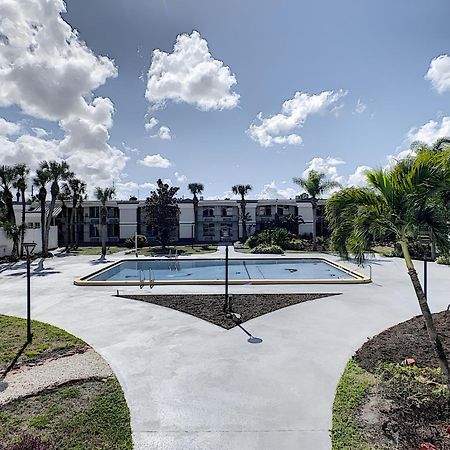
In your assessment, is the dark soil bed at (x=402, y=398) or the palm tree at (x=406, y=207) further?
the palm tree at (x=406, y=207)

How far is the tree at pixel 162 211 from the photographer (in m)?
33.7

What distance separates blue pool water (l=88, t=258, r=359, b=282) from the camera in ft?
65.5

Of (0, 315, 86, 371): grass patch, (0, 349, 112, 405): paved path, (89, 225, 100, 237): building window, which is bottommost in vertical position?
(0, 349, 112, 405): paved path

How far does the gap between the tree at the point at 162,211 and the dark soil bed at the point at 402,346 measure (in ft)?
87.4

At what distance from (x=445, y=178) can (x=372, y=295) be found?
9.44 meters

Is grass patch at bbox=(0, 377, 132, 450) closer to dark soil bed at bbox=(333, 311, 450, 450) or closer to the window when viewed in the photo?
dark soil bed at bbox=(333, 311, 450, 450)

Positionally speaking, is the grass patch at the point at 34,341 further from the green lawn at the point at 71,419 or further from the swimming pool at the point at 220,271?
the swimming pool at the point at 220,271

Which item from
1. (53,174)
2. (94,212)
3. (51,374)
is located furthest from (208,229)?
(51,374)

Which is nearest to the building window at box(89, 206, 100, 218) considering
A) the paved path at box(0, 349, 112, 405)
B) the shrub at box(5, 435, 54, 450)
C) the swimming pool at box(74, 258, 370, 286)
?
the swimming pool at box(74, 258, 370, 286)

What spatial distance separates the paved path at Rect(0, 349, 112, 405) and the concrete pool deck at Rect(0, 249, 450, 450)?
35cm

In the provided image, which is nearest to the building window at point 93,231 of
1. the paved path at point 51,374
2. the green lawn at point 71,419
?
the paved path at point 51,374

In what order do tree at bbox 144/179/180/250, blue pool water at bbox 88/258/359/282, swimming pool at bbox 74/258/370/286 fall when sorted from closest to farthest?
swimming pool at bbox 74/258/370/286 → blue pool water at bbox 88/258/359/282 → tree at bbox 144/179/180/250

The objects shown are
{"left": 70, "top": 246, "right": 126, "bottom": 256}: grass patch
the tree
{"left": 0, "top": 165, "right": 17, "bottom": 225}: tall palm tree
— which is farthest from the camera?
the tree

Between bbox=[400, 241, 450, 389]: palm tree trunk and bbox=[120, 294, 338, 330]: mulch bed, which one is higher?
bbox=[400, 241, 450, 389]: palm tree trunk
